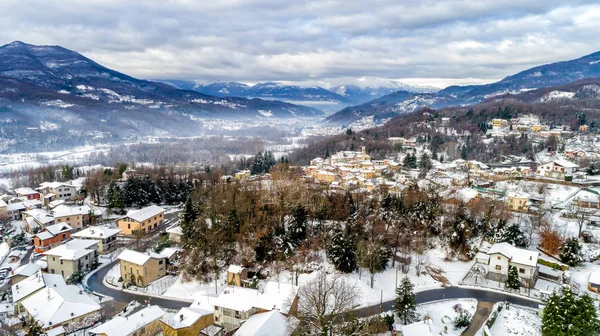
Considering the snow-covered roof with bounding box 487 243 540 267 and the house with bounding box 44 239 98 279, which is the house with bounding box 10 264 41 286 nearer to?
the house with bounding box 44 239 98 279

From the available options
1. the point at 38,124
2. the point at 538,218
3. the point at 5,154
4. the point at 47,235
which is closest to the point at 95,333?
the point at 47,235

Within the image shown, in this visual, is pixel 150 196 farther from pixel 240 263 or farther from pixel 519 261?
pixel 519 261

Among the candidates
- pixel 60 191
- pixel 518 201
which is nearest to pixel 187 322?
pixel 518 201

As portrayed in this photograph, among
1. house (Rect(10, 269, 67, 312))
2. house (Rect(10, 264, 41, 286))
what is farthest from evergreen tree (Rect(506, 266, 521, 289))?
house (Rect(10, 264, 41, 286))

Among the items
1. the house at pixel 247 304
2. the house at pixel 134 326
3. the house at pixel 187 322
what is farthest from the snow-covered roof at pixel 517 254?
the house at pixel 134 326

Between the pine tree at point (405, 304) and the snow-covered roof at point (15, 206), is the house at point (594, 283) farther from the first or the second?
the snow-covered roof at point (15, 206)

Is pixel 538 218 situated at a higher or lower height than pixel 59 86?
lower
